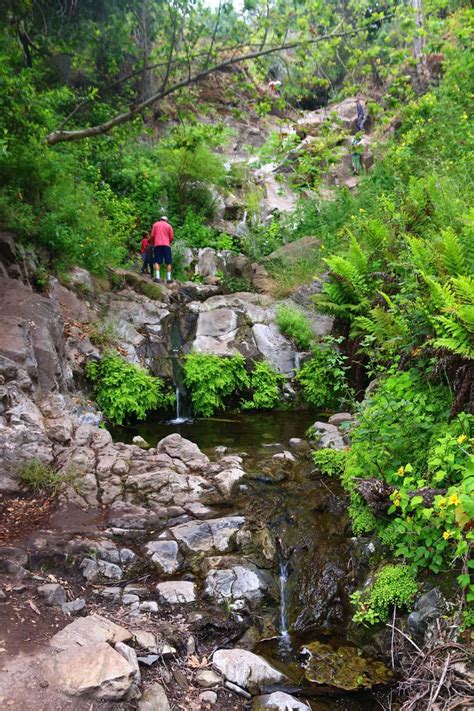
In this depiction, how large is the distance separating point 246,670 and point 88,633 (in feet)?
4.03

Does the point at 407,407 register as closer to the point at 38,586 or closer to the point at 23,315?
the point at 38,586

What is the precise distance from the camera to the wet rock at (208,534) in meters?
5.44

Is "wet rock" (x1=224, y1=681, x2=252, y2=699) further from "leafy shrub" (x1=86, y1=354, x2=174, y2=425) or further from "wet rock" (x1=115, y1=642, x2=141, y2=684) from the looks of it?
"leafy shrub" (x1=86, y1=354, x2=174, y2=425)

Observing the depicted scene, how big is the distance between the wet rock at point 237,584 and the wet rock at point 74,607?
116 centimetres

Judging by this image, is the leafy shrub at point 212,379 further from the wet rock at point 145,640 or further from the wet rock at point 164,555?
the wet rock at point 145,640

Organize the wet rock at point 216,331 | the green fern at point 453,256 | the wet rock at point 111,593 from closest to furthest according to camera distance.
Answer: the wet rock at point 111,593 → the green fern at point 453,256 → the wet rock at point 216,331

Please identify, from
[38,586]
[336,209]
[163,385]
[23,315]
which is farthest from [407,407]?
[336,209]

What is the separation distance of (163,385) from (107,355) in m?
1.35

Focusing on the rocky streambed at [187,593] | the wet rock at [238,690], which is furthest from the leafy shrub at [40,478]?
the wet rock at [238,690]

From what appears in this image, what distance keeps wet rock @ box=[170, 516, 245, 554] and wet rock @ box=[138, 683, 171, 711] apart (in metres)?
1.90

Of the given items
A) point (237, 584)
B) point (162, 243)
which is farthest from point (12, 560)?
point (162, 243)

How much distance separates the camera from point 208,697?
11.8 feet

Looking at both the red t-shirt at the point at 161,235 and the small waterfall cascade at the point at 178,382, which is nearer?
the small waterfall cascade at the point at 178,382

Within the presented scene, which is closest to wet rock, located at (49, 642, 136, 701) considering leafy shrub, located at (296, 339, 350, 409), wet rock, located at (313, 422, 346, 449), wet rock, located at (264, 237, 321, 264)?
wet rock, located at (313, 422, 346, 449)
